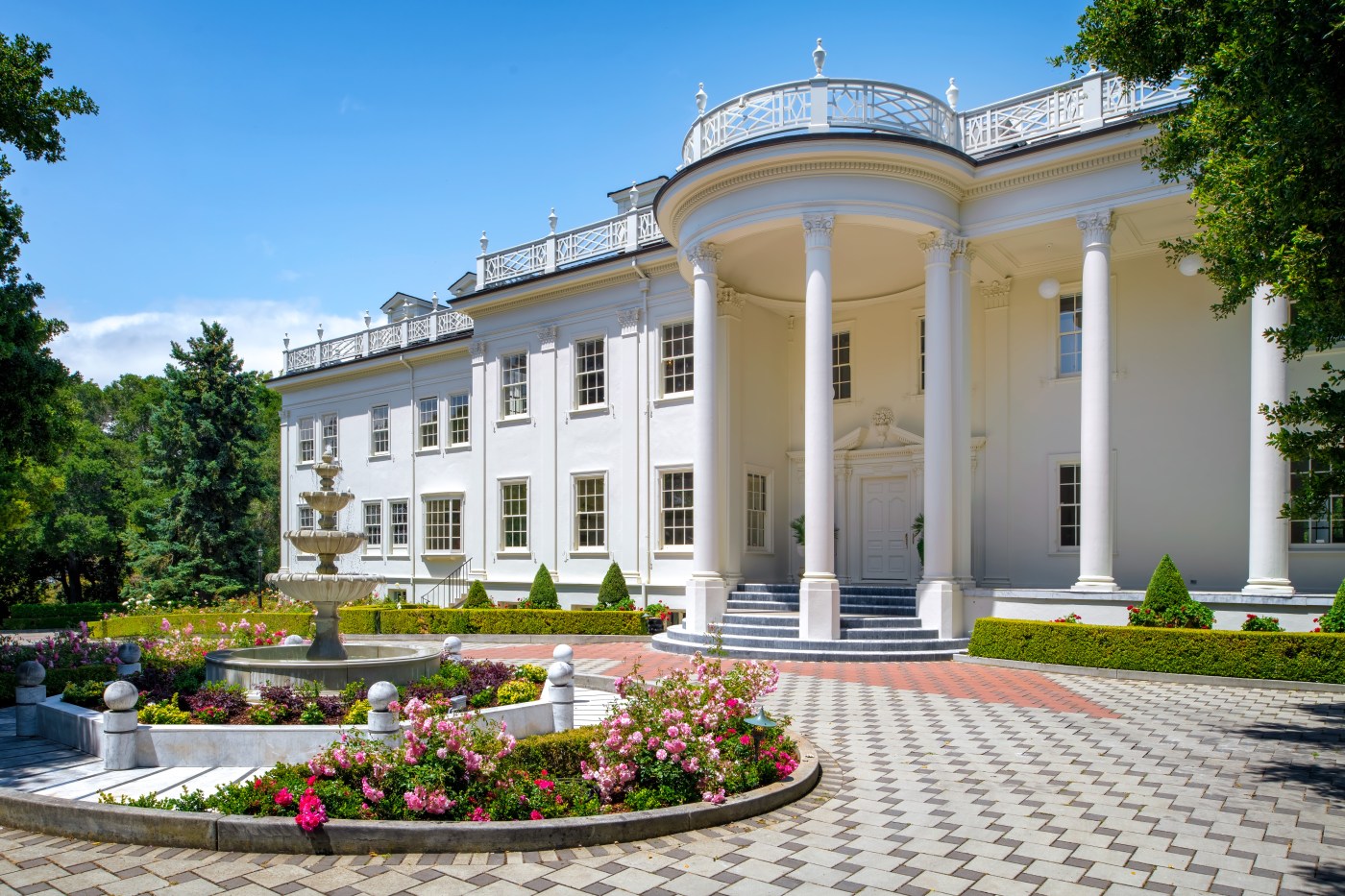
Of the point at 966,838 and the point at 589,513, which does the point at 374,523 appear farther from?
the point at 966,838

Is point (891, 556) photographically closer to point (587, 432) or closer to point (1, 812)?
point (587, 432)

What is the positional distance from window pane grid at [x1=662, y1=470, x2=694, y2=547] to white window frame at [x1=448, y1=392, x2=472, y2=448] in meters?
8.43

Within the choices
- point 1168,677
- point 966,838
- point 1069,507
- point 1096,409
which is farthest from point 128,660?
point 1069,507

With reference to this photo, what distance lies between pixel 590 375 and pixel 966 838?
19638mm

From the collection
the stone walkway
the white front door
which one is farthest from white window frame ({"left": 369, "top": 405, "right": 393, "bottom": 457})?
the stone walkway

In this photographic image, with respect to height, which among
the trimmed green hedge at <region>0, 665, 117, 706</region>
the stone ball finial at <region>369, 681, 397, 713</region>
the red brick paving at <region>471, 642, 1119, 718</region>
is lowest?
the red brick paving at <region>471, 642, 1119, 718</region>

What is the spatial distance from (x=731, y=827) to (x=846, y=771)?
6.87ft

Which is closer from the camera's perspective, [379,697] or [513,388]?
[379,697]

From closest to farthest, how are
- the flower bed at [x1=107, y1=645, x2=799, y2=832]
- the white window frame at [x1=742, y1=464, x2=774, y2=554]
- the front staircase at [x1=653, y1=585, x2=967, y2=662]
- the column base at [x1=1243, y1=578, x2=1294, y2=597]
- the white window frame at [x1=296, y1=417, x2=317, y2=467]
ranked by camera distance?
the flower bed at [x1=107, y1=645, x2=799, y2=832], the column base at [x1=1243, y1=578, x2=1294, y2=597], the front staircase at [x1=653, y1=585, x2=967, y2=662], the white window frame at [x1=742, y1=464, x2=774, y2=554], the white window frame at [x1=296, y1=417, x2=317, y2=467]

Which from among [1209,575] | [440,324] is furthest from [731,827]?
[440,324]

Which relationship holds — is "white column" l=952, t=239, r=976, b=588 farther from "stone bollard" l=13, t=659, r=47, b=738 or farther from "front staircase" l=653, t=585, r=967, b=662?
"stone bollard" l=13, t=659, r=47, b=738

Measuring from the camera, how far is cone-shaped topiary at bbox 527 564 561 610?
22.7 meters

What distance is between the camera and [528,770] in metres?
7.35

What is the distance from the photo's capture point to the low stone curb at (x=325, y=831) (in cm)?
609
